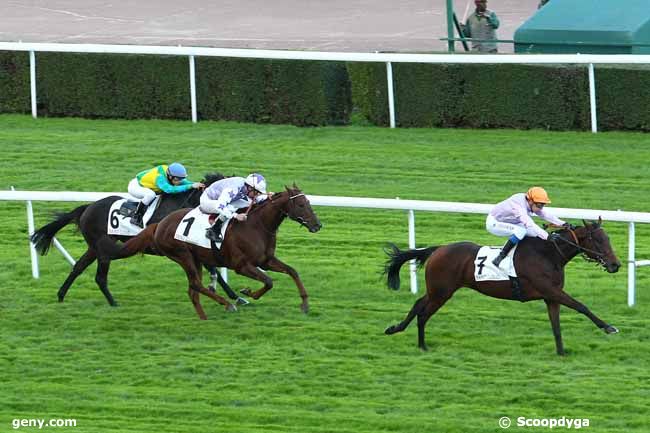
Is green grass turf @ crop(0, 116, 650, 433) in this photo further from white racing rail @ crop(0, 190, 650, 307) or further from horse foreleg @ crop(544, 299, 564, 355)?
white racing rail @ crop(0, 190, 650, 307)

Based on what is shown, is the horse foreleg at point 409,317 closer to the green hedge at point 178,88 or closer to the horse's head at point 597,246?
the horse's head at point 597,246

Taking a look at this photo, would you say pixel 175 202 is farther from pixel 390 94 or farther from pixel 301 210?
pixel 390 94

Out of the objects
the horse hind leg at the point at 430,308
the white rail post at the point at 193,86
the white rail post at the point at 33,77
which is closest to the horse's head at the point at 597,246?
the horse hind leg at the point at 430,308

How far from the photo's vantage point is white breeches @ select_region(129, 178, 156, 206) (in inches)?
428

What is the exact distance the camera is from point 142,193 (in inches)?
428

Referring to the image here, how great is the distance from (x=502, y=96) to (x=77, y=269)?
211 inches

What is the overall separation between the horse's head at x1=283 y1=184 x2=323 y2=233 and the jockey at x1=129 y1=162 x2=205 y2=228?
0.87 meters

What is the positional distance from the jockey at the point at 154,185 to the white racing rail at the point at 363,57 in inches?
175

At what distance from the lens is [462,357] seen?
945cm

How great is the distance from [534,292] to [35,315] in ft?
11.5

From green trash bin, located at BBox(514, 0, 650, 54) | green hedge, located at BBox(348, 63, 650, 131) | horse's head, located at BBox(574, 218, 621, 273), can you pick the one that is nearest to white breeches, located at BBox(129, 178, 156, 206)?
horse's head, located at BBox(574, 218, 621, 273)

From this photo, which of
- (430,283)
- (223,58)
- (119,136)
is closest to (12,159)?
(119,136)

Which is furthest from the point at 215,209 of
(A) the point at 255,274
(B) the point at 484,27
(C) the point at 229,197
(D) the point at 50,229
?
(B) the point at 484,27

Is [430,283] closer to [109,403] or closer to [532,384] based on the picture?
[532,384]
